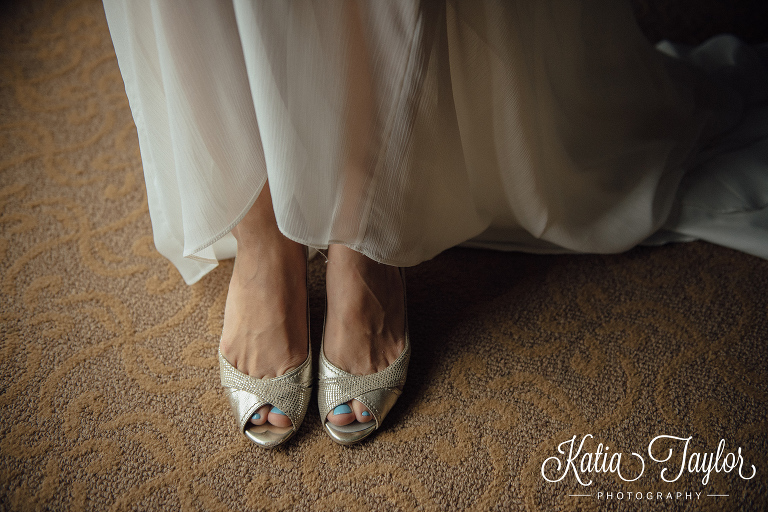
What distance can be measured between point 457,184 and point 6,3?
142 centimetres

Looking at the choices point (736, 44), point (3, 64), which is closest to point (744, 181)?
point (736, 44)

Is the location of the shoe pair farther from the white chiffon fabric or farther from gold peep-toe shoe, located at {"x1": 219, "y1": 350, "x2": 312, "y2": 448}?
the white chiffon fabric

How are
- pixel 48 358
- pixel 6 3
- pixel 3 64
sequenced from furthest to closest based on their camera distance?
pixel 6 3 → pixel 3 64 → pixel 48 358

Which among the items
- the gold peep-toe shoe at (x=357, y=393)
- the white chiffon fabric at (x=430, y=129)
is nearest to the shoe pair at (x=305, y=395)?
the gold peep-toe shoe at (x=357, y=393)

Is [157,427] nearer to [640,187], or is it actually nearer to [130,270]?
[130,270]

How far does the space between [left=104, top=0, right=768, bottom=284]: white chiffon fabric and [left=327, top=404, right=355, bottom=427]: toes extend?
21 cm

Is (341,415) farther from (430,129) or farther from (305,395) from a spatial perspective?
(430,129)

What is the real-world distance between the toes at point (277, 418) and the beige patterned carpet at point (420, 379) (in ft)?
0.14

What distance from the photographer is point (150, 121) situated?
2.10ft

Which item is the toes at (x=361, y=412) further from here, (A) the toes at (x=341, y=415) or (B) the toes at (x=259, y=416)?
(B) the toes at (x=259, y=416)

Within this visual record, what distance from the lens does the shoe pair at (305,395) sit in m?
0.66

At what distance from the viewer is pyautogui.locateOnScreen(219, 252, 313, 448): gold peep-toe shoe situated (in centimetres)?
65

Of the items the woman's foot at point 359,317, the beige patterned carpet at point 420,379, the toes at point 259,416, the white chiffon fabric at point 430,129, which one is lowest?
the beige patterned carpet at point 420,379

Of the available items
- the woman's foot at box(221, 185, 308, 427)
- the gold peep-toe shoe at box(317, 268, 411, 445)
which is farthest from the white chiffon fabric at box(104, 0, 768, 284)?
the gold peep-toe shoe at box(317, 268, 411, 445)
